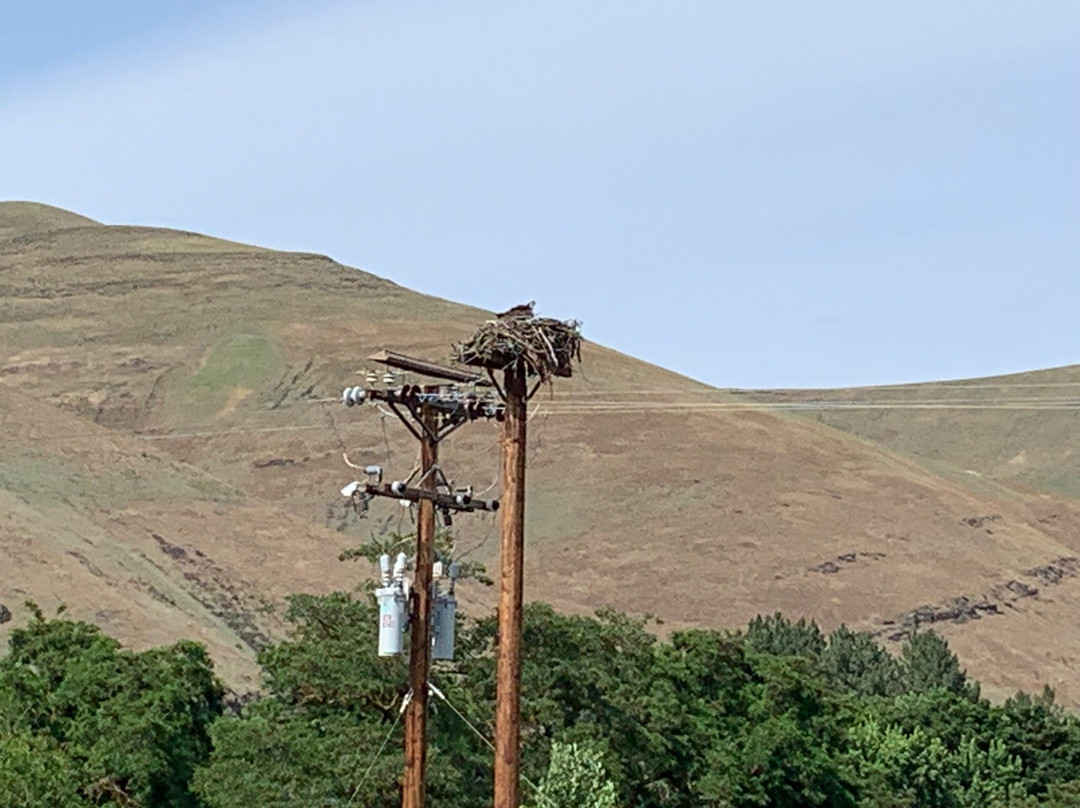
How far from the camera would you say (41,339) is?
174 meters

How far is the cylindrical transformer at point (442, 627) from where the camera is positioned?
76.9 ft

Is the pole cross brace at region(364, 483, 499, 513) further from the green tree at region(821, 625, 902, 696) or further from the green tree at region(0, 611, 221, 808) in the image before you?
the green tree at region(821, 625, 902, 696)

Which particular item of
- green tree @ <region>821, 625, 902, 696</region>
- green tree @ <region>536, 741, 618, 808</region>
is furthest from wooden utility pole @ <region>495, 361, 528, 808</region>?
green tree @ <region>821, 625, 902, 696</region>

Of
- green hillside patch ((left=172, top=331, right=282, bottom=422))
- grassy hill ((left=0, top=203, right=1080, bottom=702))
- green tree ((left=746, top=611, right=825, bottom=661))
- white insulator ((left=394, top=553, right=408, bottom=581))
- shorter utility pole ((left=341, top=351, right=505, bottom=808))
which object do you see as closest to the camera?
shorter utility pole ((left=341, top=351, right=505, bottom=808))

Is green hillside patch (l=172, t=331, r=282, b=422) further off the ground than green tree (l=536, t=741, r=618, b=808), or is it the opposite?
green hillside patch (l=172, t=331, r=282, b=422)

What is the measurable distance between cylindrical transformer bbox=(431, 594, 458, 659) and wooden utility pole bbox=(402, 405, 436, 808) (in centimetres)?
11

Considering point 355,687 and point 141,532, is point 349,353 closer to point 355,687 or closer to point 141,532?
point 141,532

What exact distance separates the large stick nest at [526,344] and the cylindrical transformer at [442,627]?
136 inches

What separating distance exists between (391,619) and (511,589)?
2.06 meters

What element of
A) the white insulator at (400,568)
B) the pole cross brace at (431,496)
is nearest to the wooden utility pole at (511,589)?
the pole cross brace at (431,496)

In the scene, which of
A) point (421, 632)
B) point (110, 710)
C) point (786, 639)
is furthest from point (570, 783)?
point (786, 639)

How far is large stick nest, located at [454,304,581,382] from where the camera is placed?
68.9ft

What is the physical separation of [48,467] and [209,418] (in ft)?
143

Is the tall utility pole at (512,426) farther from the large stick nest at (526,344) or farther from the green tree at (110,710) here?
the green tree at (110,710)
